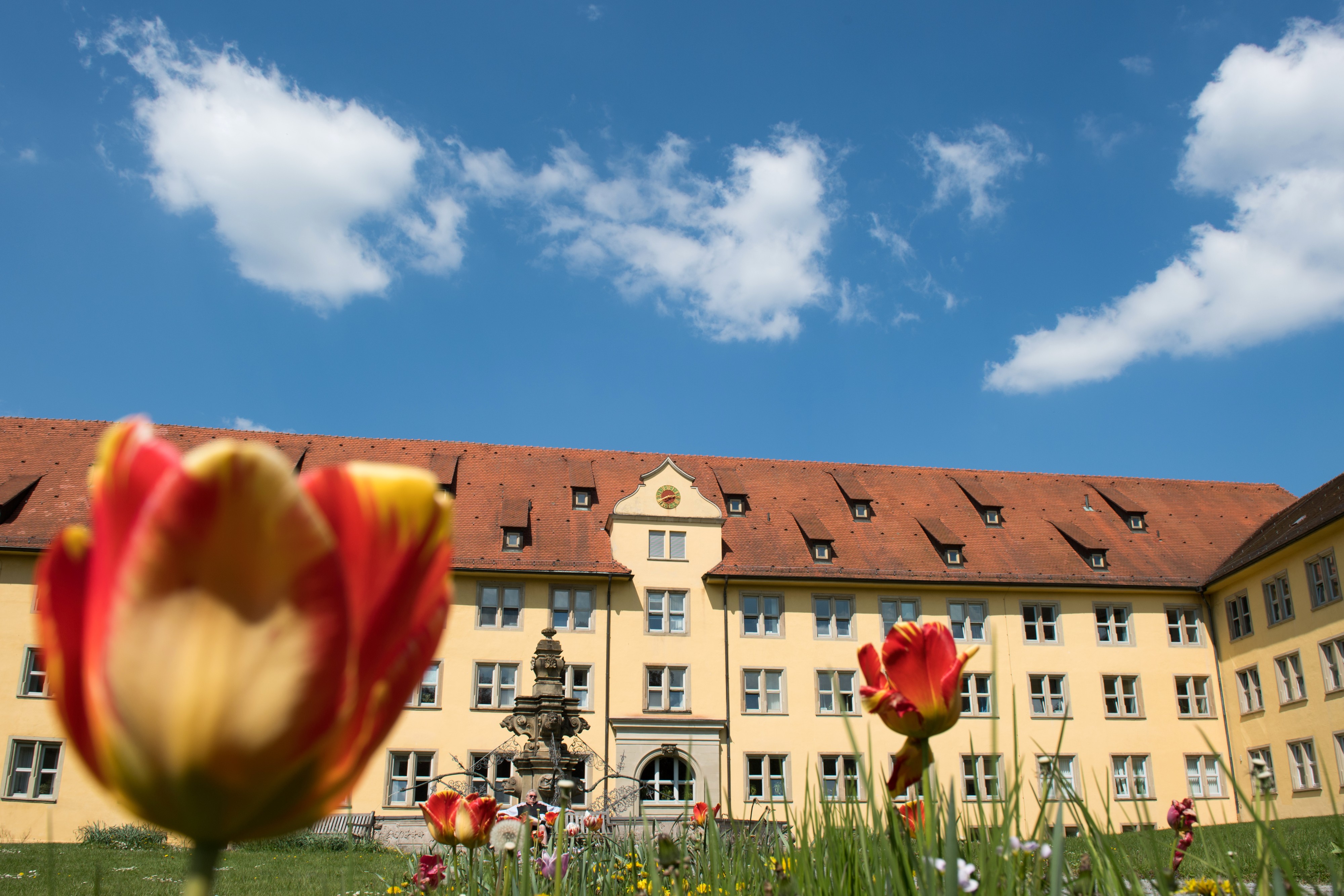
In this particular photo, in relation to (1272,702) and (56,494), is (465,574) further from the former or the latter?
(1272,702)

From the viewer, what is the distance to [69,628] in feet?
2.69

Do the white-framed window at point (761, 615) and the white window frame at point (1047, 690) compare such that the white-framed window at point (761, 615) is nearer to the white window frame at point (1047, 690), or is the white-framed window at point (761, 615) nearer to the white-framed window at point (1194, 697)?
the white window frame at point (1047, 690)

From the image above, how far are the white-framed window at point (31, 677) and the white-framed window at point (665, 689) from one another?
16.2 metres

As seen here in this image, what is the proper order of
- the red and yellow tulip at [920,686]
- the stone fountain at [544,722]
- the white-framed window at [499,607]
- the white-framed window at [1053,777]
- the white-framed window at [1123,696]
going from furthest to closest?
the white-framed window at [1123,696], the white-framed window at [499,607], the stone fountain at [544,722], the red and yellow tulip at [920,686], the white-framed window at [1053,777]

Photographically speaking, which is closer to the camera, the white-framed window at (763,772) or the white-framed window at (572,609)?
the white-framed window at (763,772)

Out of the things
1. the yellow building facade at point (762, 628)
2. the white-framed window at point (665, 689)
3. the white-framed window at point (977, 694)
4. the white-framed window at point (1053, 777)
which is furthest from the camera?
the white-framed window at point (977, 694)

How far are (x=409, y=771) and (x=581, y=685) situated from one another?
5201 millimetres

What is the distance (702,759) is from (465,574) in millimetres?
8531

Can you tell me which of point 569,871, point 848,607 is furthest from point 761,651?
point 569,871

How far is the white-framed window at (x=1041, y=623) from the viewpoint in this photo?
1248 inches

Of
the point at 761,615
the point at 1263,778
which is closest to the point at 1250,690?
the point at 761,615

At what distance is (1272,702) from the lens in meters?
29.7

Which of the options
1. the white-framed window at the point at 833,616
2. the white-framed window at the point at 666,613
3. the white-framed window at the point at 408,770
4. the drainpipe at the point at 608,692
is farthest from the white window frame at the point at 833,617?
the white-framed window at the point at 408,770

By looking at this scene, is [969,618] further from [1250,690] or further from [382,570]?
[382,570]
